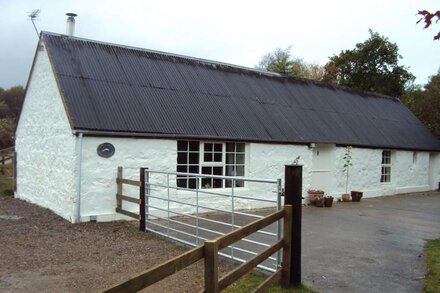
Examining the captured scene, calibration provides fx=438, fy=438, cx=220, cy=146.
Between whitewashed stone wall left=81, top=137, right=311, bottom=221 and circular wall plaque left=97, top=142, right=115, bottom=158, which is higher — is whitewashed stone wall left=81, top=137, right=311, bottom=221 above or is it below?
below

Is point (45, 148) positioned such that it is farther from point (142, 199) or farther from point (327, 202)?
point (327, 202)

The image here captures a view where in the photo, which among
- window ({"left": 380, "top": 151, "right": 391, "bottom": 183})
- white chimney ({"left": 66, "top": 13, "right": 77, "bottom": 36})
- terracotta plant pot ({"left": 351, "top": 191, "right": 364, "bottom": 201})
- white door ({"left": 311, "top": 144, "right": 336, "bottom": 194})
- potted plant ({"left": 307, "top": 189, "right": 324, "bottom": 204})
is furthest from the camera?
window ({"left": 380, "top": 151, "right": 391, "bottom": 183})

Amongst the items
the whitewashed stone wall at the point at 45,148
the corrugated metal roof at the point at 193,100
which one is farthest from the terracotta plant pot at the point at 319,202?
the whitewashed stone wall at the point at 45,148

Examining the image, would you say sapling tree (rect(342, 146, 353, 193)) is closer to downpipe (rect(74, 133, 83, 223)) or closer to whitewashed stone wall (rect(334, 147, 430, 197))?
whitewashed stone wall (rect(334, 147, 430, 197))

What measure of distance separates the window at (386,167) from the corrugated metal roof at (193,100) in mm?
637

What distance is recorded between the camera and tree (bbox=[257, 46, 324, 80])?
4166cm

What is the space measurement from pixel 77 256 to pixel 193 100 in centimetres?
756

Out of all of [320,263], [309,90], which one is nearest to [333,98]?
[309,90]

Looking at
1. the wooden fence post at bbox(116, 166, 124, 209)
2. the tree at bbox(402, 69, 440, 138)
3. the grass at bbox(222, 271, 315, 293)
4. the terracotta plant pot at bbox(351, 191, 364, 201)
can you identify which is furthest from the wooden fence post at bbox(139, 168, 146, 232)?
the tree at bbox(402, 69, 440, 138)

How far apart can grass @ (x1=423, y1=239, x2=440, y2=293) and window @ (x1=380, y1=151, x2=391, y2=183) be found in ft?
35.9

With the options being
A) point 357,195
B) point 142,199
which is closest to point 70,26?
point 142,199

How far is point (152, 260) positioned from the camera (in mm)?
7402

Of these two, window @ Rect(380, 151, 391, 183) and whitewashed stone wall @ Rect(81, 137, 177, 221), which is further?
window @ Rect(380, 151, 391, 183)

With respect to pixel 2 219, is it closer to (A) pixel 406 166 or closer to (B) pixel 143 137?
(B) pixel 143 137
